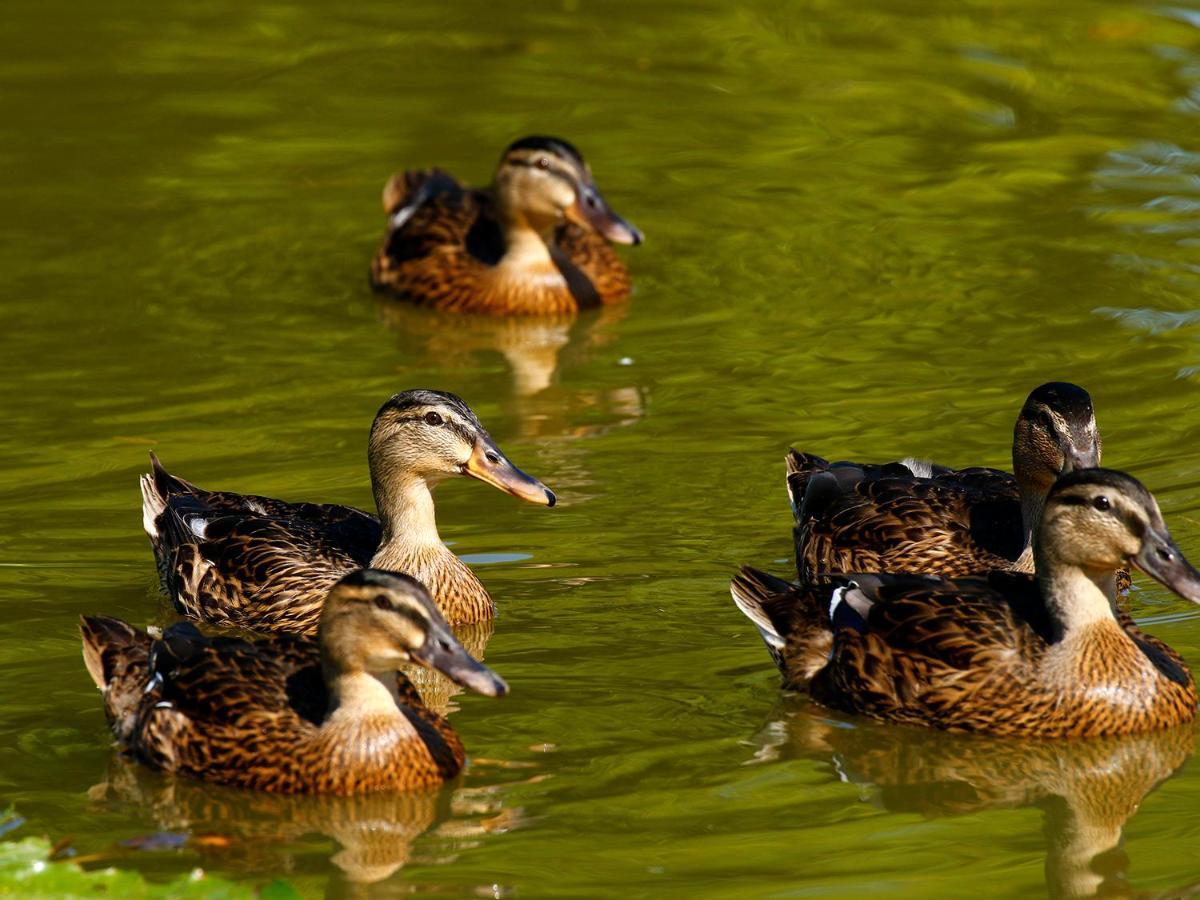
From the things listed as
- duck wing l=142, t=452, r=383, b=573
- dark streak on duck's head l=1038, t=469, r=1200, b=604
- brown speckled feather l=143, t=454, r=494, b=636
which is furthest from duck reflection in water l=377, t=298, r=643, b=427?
dark streak on duck's head l=1038, t=469, r=1200, b=604

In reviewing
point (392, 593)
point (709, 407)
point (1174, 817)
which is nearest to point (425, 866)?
point (392, 593)

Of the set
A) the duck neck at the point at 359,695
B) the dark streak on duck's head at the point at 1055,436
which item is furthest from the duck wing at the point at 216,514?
the dark streak on duck's head at the point at 1055,436

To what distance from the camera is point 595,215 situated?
634 inches

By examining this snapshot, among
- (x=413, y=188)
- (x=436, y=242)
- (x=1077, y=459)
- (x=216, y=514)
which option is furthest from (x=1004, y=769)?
(x=413, y=188)

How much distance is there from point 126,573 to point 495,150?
7.91 metres

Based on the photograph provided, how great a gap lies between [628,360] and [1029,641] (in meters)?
5.32

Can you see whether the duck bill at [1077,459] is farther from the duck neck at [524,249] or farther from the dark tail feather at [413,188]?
the dark tail feather at [413,188]

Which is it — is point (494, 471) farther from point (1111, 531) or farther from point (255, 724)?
point (1111, 531)

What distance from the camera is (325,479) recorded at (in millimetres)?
12789

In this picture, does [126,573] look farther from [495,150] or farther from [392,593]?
[495,150]

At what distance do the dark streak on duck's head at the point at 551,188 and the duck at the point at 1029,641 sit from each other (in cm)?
635

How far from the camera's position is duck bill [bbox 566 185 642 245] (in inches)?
627

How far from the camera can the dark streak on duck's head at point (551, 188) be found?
1606 centimetres

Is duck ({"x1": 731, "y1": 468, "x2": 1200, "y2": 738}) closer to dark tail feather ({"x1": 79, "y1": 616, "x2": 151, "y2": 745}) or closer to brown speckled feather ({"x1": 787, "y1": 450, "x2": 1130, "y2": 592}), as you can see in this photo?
brown speckled feather ({"x1": 787, "y1": 450, "x2": 1130, "y2": 592})
